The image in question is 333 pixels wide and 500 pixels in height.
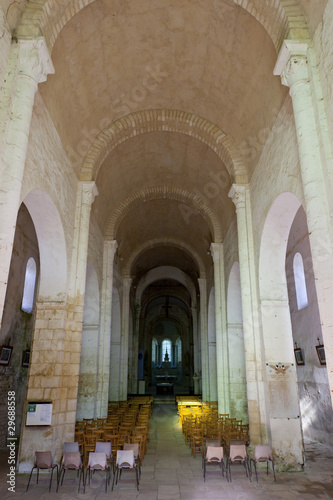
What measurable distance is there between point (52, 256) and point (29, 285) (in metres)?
5.01

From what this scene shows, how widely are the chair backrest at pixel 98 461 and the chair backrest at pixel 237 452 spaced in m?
2.50

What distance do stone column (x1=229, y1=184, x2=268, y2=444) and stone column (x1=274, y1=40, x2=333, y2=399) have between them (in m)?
4.36

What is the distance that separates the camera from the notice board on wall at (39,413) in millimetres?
8172

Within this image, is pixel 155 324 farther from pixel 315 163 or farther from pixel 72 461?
pixel 315 163

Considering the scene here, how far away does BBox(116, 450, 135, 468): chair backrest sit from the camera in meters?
6.84

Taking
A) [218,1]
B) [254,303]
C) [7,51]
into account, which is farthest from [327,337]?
[218,1]

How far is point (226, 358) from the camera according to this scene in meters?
14.3

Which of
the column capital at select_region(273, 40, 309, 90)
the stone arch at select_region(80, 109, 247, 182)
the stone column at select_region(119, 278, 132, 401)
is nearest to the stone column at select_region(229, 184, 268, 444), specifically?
the stone arch at select_region(80, 109, 247, 182)

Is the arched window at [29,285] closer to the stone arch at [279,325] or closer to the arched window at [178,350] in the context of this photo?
the stone arch at [279,325]

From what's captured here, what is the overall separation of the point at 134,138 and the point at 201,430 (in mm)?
9600

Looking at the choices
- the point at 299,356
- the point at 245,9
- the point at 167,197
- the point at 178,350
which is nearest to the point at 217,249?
the point at 167,197

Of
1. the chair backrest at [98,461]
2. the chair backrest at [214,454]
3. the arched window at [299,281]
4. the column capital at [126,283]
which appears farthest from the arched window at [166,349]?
Result: the chair backrest at [98,461]

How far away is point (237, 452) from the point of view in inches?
290

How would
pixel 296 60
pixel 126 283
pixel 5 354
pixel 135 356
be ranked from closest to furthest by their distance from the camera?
pixel 296 60, pixel 5 354, pixel 126 283, pixel 135 356
